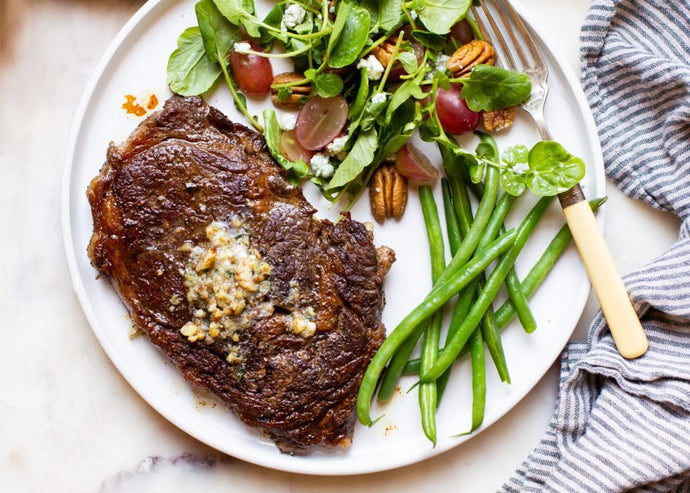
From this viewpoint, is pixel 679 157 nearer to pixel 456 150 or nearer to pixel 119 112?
pixel 456 150

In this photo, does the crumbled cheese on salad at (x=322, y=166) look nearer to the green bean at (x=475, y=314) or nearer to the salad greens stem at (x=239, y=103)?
the salad greens stem at (x=239, y=103)

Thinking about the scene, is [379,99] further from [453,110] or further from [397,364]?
[397,364]

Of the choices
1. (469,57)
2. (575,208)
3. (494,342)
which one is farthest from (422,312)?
(469,57)

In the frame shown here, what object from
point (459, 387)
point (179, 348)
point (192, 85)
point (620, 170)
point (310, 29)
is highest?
point (310, 29)

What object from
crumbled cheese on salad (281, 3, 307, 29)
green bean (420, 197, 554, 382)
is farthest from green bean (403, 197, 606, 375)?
crumbled cheese on salad (281, 3, 307, 29)

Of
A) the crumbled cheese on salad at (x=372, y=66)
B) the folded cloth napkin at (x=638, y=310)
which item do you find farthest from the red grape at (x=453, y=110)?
the folded cloth napkin at (x=638, y=310)

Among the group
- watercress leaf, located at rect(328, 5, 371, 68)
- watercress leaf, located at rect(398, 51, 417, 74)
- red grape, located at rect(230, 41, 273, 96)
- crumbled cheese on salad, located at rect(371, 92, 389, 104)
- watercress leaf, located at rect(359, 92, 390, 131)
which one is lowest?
watercress leaf, located at rect(359, 92, 390, 131)

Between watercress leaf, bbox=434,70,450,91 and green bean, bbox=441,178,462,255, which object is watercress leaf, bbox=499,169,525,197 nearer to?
green bean, bbox=441,178,462,255

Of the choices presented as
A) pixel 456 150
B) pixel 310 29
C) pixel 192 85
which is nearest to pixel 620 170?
pixel 456 150
